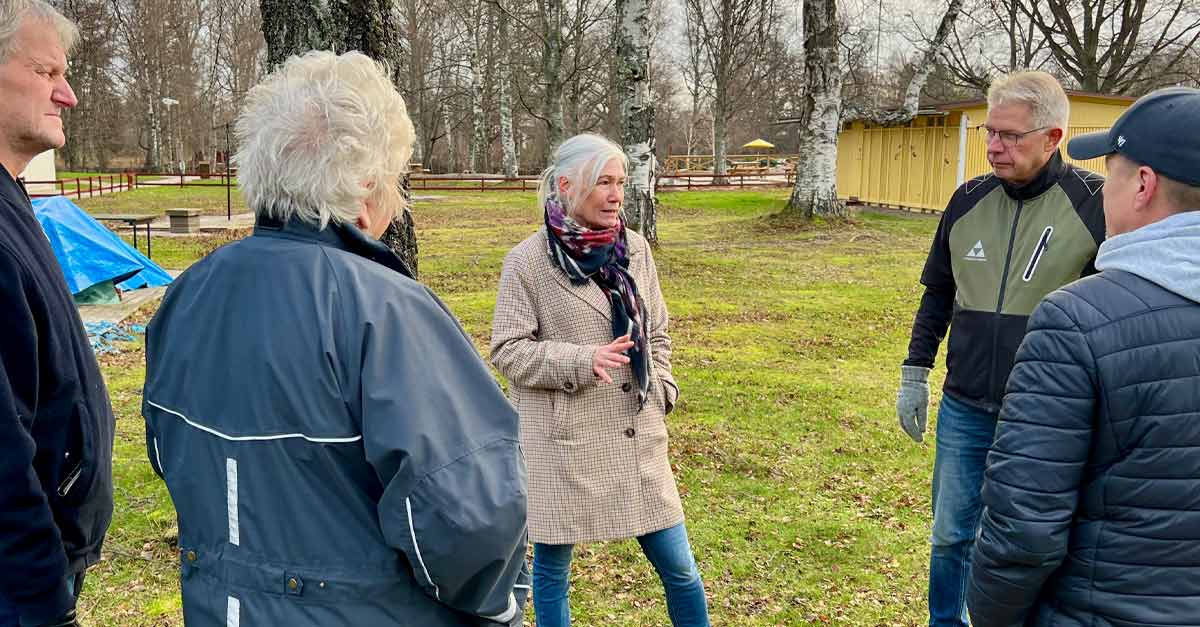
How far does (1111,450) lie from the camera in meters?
1.96

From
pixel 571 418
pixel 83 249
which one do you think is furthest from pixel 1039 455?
pixel 83 249

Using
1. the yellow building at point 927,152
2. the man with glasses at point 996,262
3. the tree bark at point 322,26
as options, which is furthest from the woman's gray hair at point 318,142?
the yellow building at point 927,152

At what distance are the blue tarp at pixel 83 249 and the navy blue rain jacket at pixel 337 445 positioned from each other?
32.0 feet

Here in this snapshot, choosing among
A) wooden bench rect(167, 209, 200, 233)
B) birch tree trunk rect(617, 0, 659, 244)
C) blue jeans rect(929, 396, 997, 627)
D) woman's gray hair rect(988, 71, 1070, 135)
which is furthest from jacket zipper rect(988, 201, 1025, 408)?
wooden bench rect(167, 209, 200, 233)

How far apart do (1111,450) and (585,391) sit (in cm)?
166

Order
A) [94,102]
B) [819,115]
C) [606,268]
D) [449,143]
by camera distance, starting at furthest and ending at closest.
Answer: [449,143] < [94,102] < [819,115] < [606,268]

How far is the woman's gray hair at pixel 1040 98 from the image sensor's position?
3.22 meters

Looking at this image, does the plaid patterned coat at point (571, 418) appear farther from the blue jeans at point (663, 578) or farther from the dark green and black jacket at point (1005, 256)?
the dark green and black jacket at point (1005, 256)

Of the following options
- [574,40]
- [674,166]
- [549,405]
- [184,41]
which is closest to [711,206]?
[574,40]

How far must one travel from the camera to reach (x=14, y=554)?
79.2 inches

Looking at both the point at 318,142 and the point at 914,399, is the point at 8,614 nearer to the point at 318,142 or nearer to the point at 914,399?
the point at 318,142

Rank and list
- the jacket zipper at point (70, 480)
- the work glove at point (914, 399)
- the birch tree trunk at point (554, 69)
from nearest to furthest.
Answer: the jacket zipper at point (70, 480)
the work glove at point (914, 399)
the birch tree trunk at point (554, 69)

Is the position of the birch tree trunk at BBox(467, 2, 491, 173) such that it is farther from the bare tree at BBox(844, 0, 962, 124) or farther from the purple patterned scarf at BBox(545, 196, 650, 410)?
the purple patterned scarf at BBox(545, 196, 650, 410)

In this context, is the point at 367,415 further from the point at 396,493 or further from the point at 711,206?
the point at 711,206
